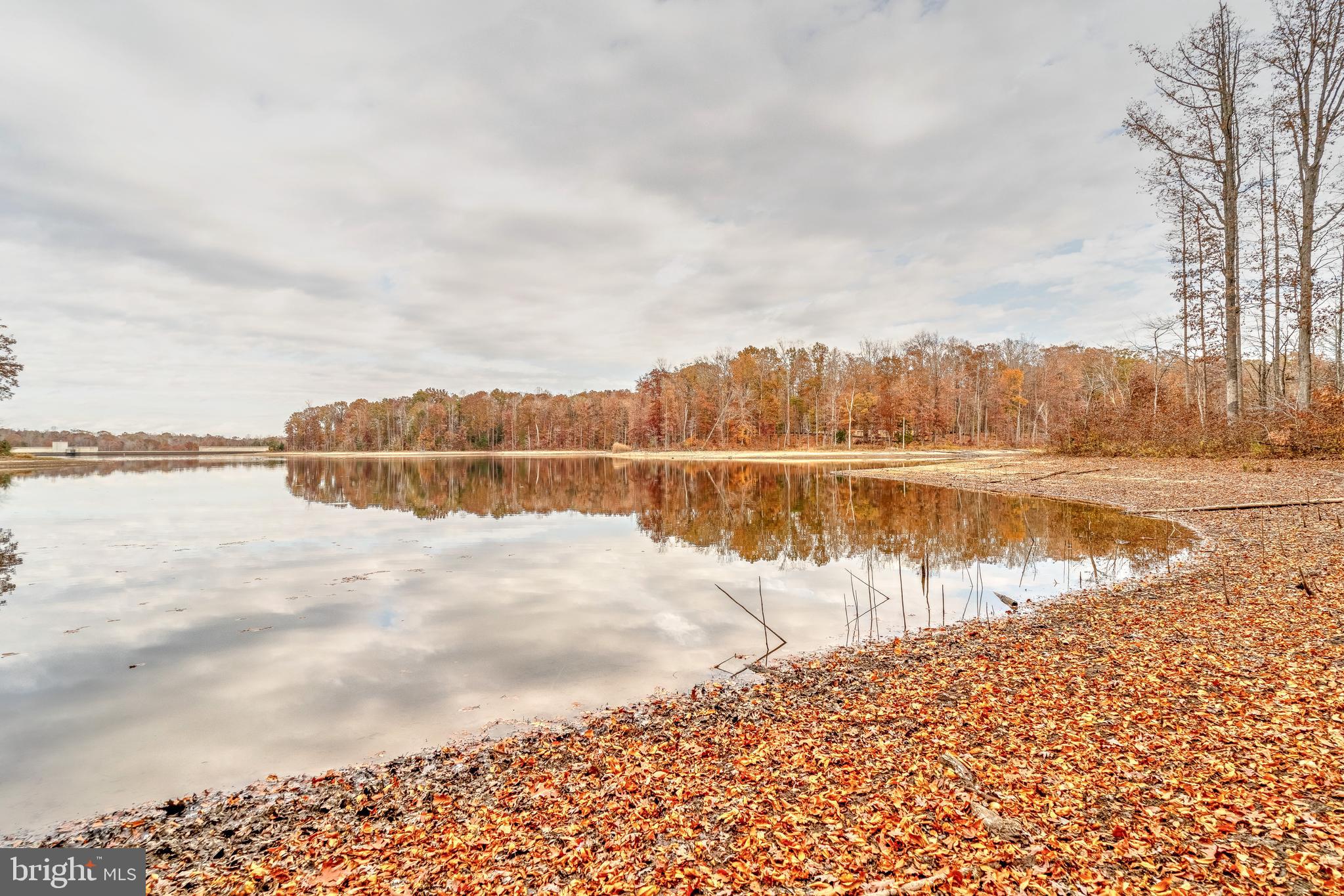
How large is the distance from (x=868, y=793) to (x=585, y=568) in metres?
10.9

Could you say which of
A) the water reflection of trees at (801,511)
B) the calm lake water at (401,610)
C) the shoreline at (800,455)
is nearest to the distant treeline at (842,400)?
the shoreline at (800,455)

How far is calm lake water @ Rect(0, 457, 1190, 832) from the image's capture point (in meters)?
6.44

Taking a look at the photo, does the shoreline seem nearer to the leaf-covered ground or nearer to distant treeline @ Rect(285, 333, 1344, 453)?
distant treeline @ Rect(285, 333, 1344, 453)

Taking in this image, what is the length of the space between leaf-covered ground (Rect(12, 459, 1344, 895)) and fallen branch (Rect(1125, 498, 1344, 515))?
1174cm

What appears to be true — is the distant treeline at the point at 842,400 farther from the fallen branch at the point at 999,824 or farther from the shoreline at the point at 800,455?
the fallen branch at the point at 999,824

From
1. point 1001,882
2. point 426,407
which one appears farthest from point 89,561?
point 426,407

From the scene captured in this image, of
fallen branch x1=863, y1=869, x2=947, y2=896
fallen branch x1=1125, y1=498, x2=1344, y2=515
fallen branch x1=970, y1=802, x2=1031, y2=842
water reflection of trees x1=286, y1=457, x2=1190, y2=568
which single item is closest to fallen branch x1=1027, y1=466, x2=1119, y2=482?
water reflection of trees x1=286, y1=457, x2=1190, y2=568

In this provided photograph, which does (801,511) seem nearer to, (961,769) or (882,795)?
(961,769)

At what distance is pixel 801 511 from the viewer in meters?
24.8

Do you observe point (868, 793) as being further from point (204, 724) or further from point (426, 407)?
point (426, 407)

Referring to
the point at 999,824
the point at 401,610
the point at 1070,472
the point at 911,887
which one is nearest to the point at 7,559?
the point at 401,610

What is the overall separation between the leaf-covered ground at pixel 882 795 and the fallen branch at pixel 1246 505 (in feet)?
38.5

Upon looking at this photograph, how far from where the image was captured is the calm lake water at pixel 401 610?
644 cm

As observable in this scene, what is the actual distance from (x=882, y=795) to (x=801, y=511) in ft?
67.9
